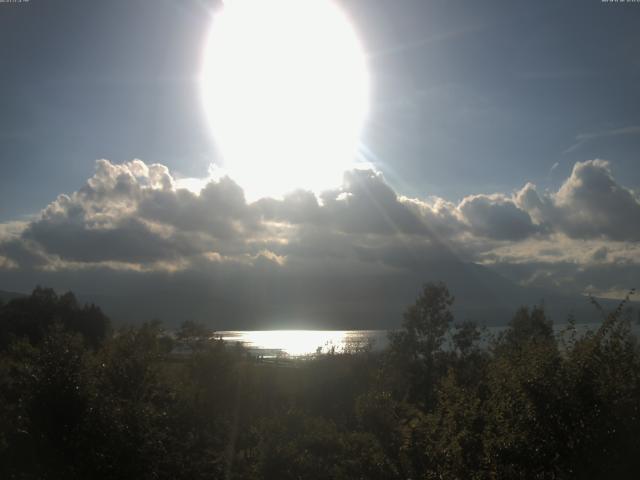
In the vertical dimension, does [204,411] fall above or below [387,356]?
below

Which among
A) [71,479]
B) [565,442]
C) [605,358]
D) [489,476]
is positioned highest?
[605,358]

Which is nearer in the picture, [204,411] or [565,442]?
[565,442]

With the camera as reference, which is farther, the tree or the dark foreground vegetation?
the tree

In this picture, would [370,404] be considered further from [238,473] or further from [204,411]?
[204,411]

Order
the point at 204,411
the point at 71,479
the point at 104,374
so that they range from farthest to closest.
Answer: the point at 204,411, the point at 104,374, the point at 71,479

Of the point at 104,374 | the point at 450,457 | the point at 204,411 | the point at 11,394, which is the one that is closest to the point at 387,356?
the point at 204,411

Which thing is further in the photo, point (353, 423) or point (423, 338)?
point (423, 338)

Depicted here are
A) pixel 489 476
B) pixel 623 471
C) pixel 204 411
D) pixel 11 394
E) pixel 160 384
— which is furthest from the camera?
pixel 204 411

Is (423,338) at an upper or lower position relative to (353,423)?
upper

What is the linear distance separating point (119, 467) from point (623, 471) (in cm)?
1435

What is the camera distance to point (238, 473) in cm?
3167

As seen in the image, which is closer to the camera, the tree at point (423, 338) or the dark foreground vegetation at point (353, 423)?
the dark foreground vegetation at point (353, 423)

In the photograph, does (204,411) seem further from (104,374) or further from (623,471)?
(623,471)

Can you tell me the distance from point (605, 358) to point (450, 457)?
4.35 m
